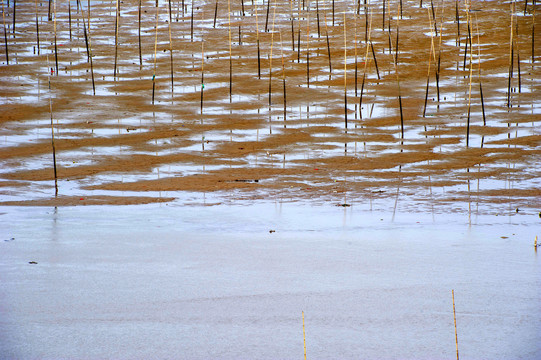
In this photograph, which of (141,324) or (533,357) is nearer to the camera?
(533,357)

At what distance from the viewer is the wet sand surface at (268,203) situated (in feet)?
12.5

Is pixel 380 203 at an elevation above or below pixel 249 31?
below

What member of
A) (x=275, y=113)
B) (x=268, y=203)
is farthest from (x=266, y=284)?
(x=275, y=113)

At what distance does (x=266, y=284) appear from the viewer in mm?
4500

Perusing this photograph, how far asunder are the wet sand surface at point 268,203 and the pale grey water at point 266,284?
2 cm

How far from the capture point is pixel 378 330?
3.75m

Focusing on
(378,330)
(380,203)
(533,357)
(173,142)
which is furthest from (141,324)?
(173,142)

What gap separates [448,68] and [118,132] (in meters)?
6.17

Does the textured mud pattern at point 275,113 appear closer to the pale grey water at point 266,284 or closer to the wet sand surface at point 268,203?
the wet sand surface at point 268,203

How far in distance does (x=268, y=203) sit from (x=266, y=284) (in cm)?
244

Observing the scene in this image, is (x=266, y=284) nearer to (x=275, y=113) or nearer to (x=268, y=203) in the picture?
(x=268, y=203)

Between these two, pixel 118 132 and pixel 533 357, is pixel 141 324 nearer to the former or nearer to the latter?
pixel 533 357

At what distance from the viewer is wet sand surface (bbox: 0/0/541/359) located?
12.5ft

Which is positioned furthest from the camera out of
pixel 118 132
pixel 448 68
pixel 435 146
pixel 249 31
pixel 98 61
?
pixel 249 31
